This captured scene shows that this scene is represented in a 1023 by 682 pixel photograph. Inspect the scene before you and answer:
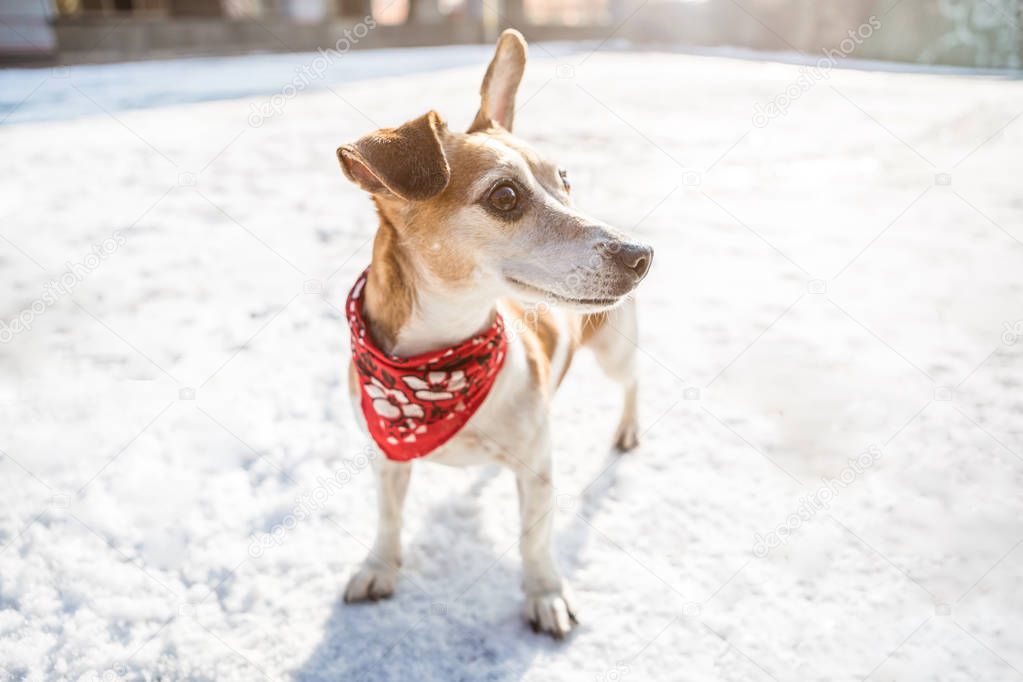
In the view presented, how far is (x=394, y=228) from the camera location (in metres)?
2.22

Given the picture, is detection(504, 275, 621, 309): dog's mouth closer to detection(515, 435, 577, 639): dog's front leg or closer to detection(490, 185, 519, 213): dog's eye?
detection(490, 185, 519, 213): dog's eye

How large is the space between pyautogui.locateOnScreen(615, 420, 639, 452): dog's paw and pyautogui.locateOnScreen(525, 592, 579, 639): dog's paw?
1046 mm

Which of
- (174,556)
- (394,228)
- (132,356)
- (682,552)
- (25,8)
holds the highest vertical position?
(394,228)

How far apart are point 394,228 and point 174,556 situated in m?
1.75

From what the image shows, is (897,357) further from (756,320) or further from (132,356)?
(132,356)

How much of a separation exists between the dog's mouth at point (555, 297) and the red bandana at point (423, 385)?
318mm

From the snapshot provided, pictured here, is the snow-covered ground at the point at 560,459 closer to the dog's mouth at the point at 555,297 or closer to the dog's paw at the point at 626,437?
the dog's paw at the point at 626,437

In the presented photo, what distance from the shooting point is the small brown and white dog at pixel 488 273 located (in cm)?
208

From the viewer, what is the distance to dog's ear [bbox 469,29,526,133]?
258 centimetres

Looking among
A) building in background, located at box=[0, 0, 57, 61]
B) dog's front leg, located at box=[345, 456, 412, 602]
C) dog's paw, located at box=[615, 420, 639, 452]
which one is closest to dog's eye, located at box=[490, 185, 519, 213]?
dog's front leg, located at box=[345, 456, 412, 602]

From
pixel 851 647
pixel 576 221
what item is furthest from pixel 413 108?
pixel 851 647

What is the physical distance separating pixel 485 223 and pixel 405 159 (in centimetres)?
33

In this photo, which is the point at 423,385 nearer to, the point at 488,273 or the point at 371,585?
the point at 488,273

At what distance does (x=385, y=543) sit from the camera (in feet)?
8.81
